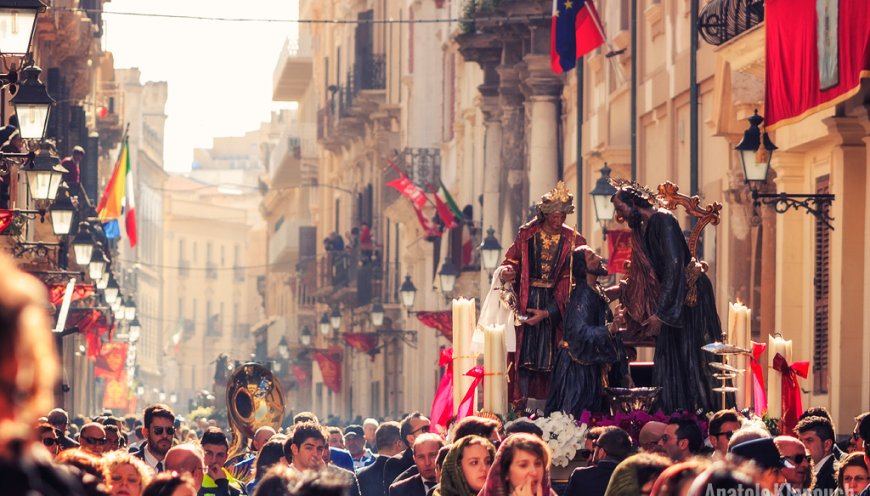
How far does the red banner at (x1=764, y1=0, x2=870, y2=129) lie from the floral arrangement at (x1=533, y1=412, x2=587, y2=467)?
152 inches

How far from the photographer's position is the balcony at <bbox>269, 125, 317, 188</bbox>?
275ft

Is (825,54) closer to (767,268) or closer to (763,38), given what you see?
(763,38)

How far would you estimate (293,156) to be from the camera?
89.2 m

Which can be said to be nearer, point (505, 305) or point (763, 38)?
point (505, 305)


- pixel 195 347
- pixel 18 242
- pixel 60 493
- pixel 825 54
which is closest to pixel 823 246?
pixel 825 54

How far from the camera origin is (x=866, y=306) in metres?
17.5

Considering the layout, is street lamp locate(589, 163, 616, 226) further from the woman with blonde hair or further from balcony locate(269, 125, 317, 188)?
balcony locate(269, 125, 317, 188)

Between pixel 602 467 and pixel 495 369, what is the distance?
3.24 meters

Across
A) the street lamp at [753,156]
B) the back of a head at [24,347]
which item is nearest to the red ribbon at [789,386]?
→ the street lamp at [753,156]

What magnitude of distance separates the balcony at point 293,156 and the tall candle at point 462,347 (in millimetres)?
68699

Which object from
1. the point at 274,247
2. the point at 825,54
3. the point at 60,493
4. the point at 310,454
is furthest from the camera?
the point at 274,247

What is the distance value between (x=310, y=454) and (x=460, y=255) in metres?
26.7

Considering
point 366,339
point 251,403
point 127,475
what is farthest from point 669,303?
point 366,339

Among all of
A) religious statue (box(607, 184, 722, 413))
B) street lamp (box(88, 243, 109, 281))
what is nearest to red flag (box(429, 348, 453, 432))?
religious statue (box(607, 184, 722, 413))
